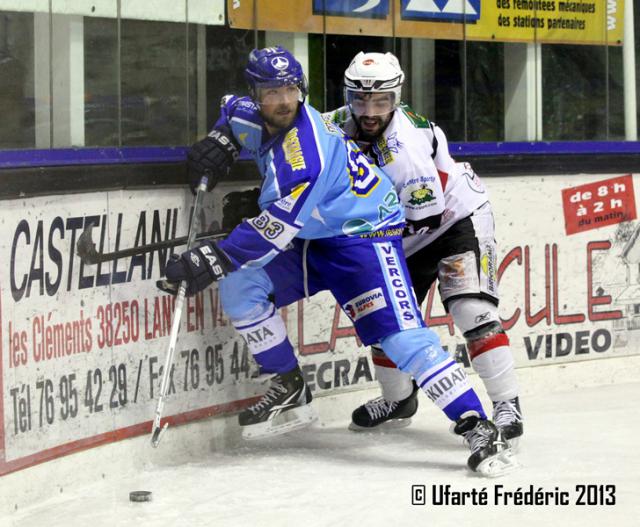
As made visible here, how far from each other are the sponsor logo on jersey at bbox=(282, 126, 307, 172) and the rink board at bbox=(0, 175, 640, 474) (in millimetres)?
541

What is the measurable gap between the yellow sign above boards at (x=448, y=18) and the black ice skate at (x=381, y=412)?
5.24ft

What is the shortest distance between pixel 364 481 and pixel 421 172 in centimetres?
119

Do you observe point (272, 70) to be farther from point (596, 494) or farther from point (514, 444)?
point (596, 494)

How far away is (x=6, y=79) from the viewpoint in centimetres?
478

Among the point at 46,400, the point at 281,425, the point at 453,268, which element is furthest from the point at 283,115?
the point at 46,400

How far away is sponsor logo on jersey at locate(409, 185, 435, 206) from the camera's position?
5.54 metres

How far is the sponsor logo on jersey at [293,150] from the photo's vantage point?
5.08 meters

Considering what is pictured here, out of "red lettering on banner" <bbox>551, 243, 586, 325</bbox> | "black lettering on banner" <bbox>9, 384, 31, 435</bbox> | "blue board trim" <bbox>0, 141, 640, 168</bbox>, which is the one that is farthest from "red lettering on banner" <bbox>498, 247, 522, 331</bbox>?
"black lettering on banner" <bbox>9, 384, 31, 435</bbox>

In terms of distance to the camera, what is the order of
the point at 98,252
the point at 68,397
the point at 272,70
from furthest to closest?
1. the point at 272,70
2. the point at 98,252
3. the point at 68,397

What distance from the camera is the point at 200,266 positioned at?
505 centimetres

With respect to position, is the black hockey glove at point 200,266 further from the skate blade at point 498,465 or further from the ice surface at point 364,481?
the skate blade at point 498,465

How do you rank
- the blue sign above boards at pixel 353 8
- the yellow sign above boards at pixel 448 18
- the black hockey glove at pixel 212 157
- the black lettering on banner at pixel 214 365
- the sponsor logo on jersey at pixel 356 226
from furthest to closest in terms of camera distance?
the blue sign above boards at pixel 353 8 < the yellow sign above boards at pixel 448 18 < the black lettering on banner at pixel 214 365 < the black hockey glove at pixel 212 157 < the sponsor logo on jersey at pixel 356 226

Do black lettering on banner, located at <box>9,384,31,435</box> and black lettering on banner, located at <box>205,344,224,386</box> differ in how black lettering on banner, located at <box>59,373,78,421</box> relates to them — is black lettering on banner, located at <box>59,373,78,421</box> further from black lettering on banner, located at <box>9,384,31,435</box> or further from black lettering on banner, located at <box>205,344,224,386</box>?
black lettering on banner, located at <box>205,344,224,386</box>

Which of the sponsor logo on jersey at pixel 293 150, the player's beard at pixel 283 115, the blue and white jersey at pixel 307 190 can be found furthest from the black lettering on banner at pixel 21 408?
the player's beard at pixel 283 115
